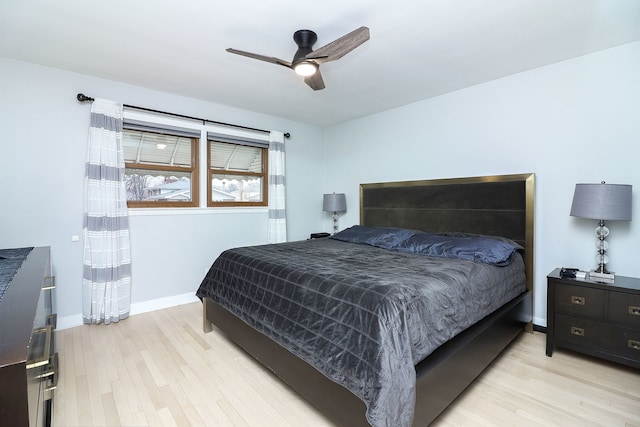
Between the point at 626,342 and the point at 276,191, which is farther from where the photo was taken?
the point at 276,191

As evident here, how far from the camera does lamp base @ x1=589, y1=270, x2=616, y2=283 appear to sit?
2.33 meters

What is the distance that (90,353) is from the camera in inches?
99.3

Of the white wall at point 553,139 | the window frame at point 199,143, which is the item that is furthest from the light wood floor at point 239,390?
the window frame at point 199,143

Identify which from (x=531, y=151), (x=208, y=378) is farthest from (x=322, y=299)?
(x=531, y=151)

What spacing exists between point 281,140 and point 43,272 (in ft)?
10.5

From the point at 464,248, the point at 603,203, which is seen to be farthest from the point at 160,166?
the point at 603,203

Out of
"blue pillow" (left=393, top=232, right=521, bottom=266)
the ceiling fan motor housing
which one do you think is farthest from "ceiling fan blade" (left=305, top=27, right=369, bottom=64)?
"blue pillow" (left=393, top=232, right=521, bottom=266)

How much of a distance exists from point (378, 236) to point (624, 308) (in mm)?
2063

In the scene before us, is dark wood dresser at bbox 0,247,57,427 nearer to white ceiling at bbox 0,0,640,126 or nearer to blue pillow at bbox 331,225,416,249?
white ceiling at bbox 0,0,640,126

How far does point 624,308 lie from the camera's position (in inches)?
85.7

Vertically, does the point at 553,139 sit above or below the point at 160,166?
above

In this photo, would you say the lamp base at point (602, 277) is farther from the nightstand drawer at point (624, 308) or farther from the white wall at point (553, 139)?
the white wall at point (553, 139)

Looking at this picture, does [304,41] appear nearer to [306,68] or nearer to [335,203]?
[306,68]

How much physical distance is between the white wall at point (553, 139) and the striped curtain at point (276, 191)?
1857mm
